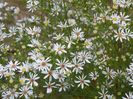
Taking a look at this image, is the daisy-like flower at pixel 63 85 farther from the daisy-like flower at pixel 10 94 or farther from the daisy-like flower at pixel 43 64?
the daisy-like flower at pixel 10 94

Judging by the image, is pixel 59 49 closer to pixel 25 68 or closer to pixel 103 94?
pixel 25 68

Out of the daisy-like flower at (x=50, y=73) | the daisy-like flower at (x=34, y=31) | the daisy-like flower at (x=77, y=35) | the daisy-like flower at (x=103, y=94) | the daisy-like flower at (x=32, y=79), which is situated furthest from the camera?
the daisy-like flower at (x=34, y=31)

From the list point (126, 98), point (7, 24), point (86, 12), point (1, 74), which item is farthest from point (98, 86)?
point (7, 24)

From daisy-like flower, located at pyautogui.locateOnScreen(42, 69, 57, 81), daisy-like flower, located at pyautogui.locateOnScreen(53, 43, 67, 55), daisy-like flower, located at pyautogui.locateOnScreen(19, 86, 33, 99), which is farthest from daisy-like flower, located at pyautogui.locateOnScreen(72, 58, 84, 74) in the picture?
daisy-like flower, located at pyautogui.locateOnScreen(19, 86, 33, 99)

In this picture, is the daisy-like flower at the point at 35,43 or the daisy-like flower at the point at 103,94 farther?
the daisy-like flower at the point at 35,43

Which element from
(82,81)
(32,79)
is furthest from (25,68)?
(82,81)

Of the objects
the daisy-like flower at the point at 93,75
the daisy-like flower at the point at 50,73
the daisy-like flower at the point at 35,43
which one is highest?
the daisy-like flower at the point at 35,43

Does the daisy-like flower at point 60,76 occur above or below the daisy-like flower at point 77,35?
below

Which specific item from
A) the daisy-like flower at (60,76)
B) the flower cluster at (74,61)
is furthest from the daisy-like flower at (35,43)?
the daisy-like flower at (60,76)

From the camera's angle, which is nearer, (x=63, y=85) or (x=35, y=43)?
(x=63, y=85)
